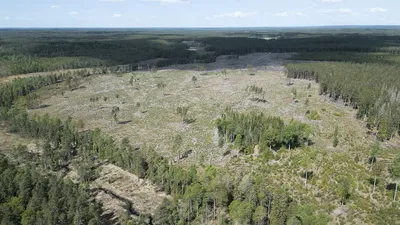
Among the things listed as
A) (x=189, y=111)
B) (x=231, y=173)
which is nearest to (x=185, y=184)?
(x=231, y=173)

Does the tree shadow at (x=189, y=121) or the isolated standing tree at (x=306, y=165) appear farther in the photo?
the tree shadow at (x=189, y=121)

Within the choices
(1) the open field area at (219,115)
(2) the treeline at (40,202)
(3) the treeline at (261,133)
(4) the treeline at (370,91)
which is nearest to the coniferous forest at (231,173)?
(2) the treeline at (40,202)

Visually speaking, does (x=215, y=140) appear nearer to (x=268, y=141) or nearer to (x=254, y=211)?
(x=268, y=141)

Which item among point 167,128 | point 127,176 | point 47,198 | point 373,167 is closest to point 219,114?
point 167,128

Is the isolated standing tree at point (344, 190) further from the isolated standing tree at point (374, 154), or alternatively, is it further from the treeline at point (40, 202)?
the treeline at point (40, 202)

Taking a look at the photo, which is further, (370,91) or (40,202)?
(370,91)

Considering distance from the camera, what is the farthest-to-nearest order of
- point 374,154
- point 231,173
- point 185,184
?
point 231,173
point 374,154
point 185,184

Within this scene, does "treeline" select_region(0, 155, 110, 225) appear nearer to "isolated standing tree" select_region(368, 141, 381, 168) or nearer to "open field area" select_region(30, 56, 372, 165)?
"open field area" select_region(30, 56, 372, 165)

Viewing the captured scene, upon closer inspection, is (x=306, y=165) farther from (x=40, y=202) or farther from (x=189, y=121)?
(x=40, y=202)

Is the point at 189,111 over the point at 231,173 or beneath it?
over
